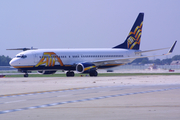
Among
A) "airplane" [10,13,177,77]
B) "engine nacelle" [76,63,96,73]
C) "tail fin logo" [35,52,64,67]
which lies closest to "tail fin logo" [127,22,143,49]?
"airplane" [10,13,177,77]

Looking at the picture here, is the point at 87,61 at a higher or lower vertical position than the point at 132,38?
lower

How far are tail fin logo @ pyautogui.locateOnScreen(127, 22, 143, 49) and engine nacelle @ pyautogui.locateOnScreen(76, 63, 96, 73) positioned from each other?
37.4 feet

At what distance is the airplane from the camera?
49688 millimetres

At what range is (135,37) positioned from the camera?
62594 millimetres

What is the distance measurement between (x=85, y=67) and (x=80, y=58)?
3484 millimetres

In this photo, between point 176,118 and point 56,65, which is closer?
point 176,118

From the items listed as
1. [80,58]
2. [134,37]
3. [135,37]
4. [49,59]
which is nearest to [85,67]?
[80,58]

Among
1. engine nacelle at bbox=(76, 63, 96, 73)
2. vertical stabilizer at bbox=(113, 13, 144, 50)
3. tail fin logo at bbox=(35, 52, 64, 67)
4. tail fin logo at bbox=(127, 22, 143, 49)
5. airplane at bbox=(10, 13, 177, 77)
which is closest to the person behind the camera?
airplane at bbox=(10, 13, 177, 77)

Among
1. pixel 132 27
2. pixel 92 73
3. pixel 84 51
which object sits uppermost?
pixel 132 27

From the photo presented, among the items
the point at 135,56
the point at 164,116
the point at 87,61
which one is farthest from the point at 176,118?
the point at 135,56

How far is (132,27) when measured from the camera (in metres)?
62.4

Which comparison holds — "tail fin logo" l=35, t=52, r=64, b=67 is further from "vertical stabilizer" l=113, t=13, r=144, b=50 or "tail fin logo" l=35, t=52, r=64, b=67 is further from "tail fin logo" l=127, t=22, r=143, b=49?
"tail fin logo" l=127, t=22, r=143, b=49

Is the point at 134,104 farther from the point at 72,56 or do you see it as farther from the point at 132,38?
the point at 132,38

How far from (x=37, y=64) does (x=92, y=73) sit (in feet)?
29.5
